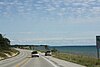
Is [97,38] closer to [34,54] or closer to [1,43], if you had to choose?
[34,54]

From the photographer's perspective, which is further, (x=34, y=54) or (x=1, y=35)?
(x=1, y=35)

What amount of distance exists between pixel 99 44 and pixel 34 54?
4307 centimetres

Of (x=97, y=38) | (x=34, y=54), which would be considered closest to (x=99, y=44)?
(x=97, y=38)

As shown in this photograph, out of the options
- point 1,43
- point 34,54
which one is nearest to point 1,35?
point 1,43

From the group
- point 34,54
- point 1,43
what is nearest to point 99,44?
point 34,54

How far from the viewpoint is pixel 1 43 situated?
11844 cm

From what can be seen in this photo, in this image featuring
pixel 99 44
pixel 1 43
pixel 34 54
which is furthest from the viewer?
pixel 1 43

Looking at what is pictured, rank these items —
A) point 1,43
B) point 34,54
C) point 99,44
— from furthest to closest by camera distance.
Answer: point 1,43
point 34,54
point 99,44

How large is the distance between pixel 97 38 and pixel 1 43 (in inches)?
3404

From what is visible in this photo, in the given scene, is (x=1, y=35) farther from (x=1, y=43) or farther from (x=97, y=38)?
(x=97, y=38)

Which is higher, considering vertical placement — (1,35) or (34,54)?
(1,35)

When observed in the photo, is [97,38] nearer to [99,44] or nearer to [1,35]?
[99,44]

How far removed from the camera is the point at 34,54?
77.2 metres

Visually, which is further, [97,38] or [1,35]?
[1,35]
